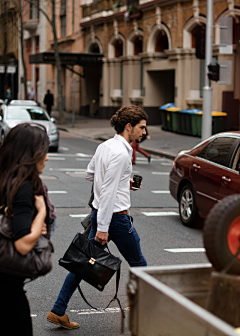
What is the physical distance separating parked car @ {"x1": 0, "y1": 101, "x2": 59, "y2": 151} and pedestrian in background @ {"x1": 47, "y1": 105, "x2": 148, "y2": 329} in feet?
45.1

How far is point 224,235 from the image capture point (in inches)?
96.7

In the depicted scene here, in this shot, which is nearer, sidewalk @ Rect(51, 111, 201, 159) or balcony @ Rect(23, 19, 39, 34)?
sidewalk @ Rect(51, 111, 201, 159)

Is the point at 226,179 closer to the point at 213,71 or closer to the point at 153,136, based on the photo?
the point at 213,71

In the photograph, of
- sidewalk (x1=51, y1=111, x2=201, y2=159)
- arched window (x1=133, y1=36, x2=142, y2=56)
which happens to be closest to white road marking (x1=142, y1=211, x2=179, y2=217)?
sidewalk (x1=51, y1=111, x2=201, y2=159)

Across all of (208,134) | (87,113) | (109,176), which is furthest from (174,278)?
(87,113)

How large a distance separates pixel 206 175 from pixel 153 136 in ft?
54.5

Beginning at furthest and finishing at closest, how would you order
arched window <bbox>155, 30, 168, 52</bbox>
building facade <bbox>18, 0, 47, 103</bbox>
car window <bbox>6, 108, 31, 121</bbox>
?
building facade <bbox>18, 0, 47, 103</bbox> → arched window <bbox>155, 30, 168, 52</bbox> → car window <bbox>6, 108, 31, 121</bbox>

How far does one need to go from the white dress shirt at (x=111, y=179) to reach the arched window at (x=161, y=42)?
25.9 meters

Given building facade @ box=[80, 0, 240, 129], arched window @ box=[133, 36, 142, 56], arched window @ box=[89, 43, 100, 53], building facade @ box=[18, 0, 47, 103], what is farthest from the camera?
building facade @ box=[18, 0, 47, 103]

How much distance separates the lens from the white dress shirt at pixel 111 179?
13.7ft

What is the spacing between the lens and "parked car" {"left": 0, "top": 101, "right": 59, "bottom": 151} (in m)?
18.2

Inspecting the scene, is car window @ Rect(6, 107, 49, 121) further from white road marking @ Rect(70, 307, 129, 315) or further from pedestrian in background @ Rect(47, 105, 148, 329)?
pedestrian in background @ Rect(47, 105, 148, 329)

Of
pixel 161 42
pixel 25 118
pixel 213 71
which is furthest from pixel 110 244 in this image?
A: pixel 161 42

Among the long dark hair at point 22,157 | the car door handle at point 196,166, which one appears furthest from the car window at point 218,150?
the long dark hair at point 22,157
